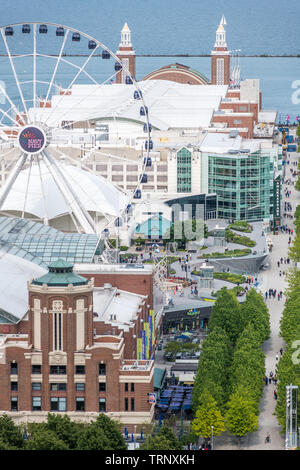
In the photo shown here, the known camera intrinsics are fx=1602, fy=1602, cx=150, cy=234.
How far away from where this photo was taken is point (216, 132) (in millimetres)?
157250

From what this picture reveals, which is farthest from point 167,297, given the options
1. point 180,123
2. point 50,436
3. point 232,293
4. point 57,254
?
point 180,123

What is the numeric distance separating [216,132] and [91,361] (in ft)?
260

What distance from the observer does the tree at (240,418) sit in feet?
262

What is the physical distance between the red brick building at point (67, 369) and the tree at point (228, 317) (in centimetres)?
1489

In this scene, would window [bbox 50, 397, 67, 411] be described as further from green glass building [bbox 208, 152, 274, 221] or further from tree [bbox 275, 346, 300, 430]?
green glass building [bbox 208, 152, 274, 221]

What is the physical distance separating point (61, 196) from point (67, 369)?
144 feet

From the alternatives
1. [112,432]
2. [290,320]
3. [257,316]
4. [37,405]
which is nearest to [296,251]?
[257,316]

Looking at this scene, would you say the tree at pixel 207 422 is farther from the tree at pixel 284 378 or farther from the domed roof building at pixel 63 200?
the domed roof building at pixel 63 200

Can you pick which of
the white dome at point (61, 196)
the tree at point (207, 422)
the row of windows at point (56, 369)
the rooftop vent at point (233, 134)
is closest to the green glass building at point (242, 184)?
the rooftop vent at point (233, 134)

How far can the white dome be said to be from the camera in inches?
4776

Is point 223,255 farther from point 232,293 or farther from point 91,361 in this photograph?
point 91,361

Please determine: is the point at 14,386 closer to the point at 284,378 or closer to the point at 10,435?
the point at 10,435

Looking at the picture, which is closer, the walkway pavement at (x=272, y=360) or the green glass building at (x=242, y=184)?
the walkway pavement at (x=272, y=360)

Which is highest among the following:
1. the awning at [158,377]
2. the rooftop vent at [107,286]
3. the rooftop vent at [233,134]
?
the rooftop vent at [233,134]
